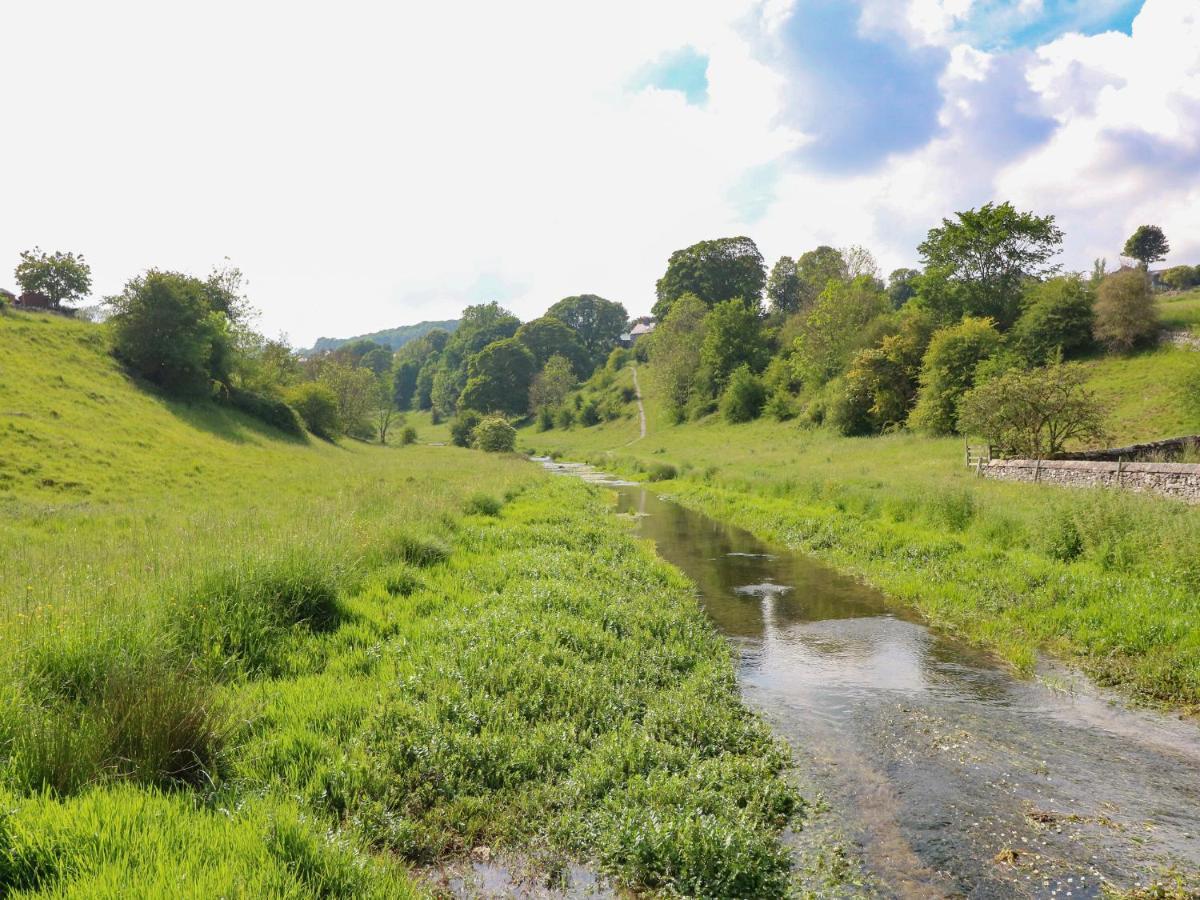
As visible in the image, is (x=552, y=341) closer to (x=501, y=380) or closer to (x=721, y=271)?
(x=501, y=380)

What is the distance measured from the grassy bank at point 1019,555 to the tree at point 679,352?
5263 cm

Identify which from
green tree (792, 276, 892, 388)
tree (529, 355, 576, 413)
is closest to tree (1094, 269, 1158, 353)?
green tree (792, 276, 892, 388)

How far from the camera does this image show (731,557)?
65.3ft

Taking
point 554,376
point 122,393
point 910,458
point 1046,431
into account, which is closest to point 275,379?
point 122,393

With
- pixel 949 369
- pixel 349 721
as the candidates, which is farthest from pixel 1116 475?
pixel 949 369

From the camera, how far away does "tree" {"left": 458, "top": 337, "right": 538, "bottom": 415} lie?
378 ft

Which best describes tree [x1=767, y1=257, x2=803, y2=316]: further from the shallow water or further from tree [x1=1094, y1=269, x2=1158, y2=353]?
the shallow water

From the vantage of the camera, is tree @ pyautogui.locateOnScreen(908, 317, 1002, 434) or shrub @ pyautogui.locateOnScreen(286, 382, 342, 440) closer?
tree @ pyautogui.locateOnScreen(908, 317, 1002, 434)

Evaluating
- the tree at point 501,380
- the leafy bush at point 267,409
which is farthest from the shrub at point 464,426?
the leafy bush at point 267,409

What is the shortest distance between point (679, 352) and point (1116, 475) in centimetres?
6829

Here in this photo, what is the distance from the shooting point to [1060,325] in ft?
157

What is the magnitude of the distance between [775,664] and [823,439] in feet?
143

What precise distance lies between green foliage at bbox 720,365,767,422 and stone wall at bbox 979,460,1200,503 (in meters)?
44.2

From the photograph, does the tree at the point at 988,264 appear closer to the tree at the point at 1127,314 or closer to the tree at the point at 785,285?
the tree at the point at 1127,314
